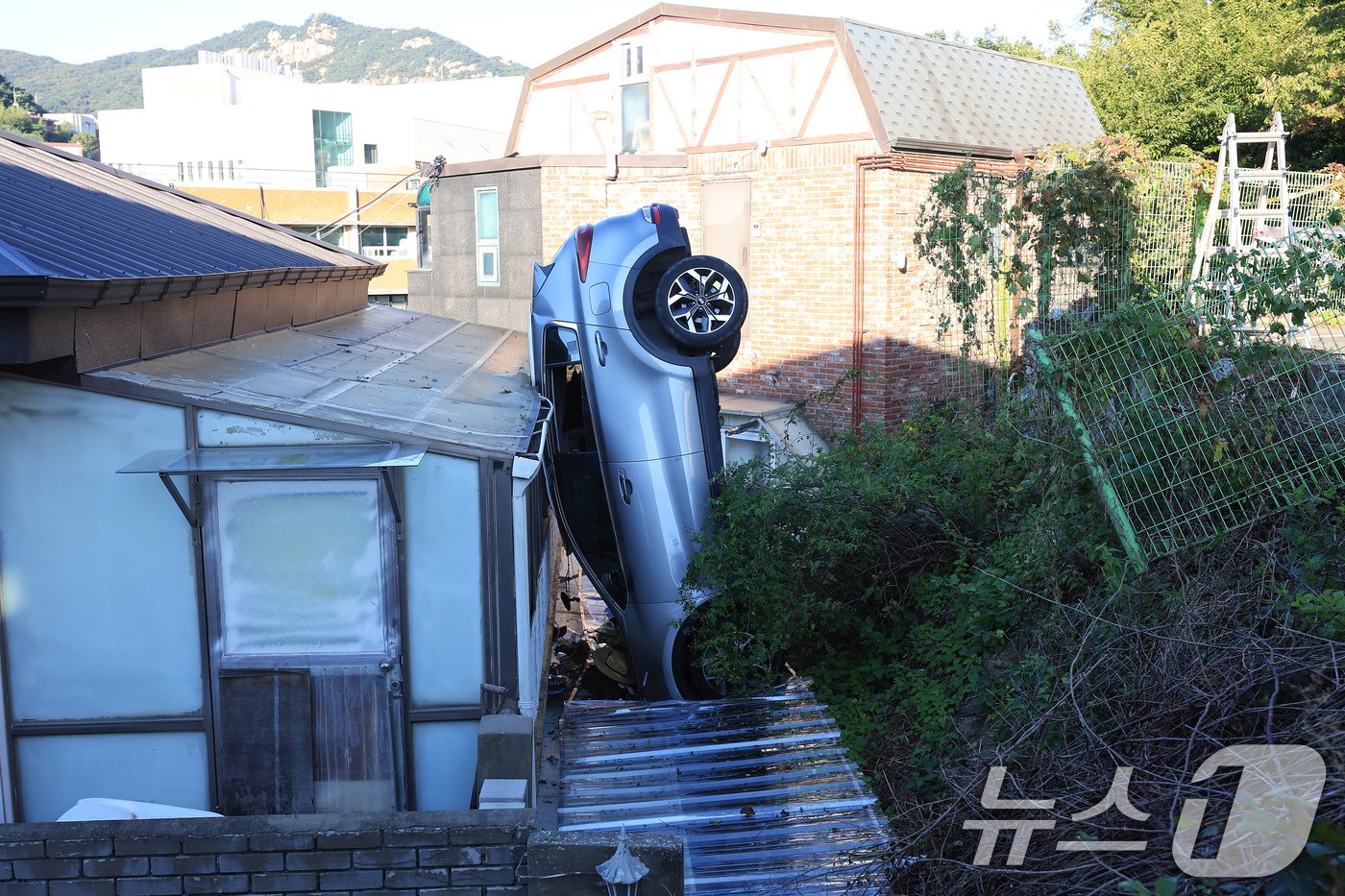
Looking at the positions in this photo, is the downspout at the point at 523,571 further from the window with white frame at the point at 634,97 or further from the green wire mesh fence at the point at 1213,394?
the window with white frame at the point at 634,97

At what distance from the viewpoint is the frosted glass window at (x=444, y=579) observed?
17.8 feet

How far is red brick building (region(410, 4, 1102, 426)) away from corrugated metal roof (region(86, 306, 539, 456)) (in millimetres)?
4353

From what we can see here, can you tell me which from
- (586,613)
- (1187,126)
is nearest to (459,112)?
(1187,126)

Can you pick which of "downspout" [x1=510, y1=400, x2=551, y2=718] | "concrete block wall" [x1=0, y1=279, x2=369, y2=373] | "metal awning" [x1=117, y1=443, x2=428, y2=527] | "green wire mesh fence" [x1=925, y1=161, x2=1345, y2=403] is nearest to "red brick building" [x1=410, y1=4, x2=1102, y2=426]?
"green wire mesh fence" [x1=925, y1=161, x2=1345, y2=403]

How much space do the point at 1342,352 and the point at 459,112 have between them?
167ft

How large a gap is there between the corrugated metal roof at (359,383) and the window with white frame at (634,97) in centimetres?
595

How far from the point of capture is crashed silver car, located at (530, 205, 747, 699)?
782 cm

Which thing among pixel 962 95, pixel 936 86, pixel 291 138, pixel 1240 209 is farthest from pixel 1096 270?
pixel 291 138

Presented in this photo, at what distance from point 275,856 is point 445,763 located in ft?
4.12

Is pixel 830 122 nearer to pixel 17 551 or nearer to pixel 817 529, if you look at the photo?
pixel 817 529

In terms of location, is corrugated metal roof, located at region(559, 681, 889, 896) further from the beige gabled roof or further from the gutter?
the beige gabled roof

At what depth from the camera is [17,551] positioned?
5254 millimetres

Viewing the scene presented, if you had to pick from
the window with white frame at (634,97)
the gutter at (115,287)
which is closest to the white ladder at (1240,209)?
the window with white frame at (634,97)

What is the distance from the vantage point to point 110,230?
22.0 ft
